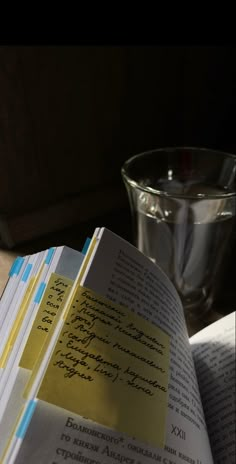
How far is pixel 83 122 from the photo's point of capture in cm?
51

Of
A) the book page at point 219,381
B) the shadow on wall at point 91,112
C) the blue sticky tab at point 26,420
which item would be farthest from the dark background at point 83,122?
the blue sticky tab at point 26,420

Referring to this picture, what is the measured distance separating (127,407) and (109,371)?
0.06 feet

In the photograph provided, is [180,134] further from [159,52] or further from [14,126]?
[14,126]

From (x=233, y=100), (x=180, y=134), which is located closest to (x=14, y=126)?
(x=180, y=134)

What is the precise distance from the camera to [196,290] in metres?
0.45

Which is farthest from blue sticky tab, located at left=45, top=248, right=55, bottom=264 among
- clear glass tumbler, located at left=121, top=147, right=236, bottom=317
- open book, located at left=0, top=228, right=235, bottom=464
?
clear glass tumbler, located at left=121, top=147, right=236, bottom=317

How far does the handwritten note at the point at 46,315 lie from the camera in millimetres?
202

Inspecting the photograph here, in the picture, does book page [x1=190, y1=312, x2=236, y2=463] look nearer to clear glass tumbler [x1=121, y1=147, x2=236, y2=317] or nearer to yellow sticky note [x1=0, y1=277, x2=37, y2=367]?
clear glass tumbler [x1=121, y1=147, x2=236, y2=317]

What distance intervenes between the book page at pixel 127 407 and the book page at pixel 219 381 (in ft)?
0.14

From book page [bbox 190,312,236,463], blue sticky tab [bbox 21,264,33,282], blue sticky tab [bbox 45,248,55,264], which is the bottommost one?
book page [bbox 190,312,236,463]

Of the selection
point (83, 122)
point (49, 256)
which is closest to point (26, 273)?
point (49, 256)

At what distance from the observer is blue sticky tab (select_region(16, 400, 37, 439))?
163 mm

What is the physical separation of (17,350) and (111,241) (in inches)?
3.1

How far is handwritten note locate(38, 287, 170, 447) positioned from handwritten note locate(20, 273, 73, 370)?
0.02m
